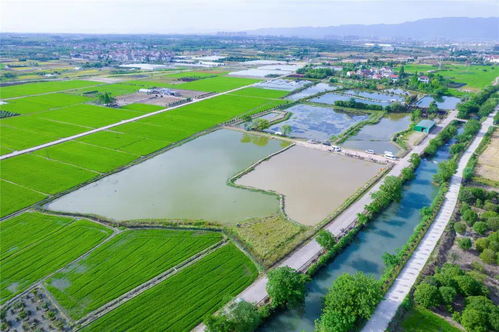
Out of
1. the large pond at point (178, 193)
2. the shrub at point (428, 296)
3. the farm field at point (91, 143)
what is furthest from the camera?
the farm field at point (91, 143)

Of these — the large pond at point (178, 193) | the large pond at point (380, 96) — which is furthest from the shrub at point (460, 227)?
the large pond at point (380, 96)

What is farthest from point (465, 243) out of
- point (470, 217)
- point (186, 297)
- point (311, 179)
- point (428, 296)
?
point (186, 297)

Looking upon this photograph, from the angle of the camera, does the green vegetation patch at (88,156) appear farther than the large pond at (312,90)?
No

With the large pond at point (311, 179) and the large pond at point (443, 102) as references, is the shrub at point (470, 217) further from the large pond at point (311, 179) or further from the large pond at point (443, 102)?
the large pond at point (443, 102)

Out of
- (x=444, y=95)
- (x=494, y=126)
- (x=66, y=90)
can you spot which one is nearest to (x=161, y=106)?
(x=66, y=90)

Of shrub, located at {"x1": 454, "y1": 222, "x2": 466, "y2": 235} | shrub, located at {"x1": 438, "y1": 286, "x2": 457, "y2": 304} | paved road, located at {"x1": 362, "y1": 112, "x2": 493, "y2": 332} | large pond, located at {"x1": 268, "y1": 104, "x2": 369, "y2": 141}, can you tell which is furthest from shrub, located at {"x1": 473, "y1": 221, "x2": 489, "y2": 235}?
large pond, located at {"x1": 268, "y1": 104, "x2": 369, "y2": 141}

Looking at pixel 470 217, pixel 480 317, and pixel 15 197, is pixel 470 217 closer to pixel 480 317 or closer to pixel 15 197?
pixel 480 317

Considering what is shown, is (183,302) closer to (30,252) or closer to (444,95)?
(30,252)
